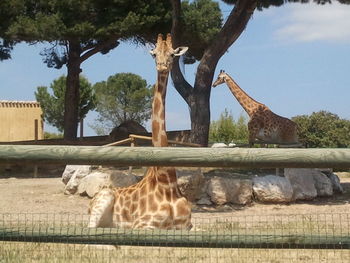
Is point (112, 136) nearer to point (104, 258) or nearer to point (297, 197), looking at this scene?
point (297, 197)

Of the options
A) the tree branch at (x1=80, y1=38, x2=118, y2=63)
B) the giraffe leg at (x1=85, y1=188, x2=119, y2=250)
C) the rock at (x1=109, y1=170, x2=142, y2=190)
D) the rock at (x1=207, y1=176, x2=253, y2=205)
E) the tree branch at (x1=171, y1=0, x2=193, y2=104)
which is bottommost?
the giraffe leg at (x1=85, y1=188, x2=119, y2=250)

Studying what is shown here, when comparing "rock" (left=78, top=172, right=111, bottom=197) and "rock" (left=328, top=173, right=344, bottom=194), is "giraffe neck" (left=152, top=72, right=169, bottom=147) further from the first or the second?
"rock" (left=328, top=173, right=344, bottom=194)

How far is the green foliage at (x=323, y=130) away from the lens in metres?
23.5

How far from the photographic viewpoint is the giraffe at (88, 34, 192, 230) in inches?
267

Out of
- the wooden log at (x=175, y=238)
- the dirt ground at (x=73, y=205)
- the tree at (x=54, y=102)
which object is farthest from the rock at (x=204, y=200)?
the tree at (x=54, y=102)

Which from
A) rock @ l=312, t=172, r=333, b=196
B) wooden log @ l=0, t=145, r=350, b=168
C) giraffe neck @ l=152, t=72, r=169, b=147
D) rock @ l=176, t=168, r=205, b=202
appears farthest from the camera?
rock @ l=312, t=172, r=333, b=196

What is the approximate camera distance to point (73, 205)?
11828 millimetres

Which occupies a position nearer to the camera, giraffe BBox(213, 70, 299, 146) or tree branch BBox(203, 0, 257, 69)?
tree branch BBox(203, 0, 257, 69)

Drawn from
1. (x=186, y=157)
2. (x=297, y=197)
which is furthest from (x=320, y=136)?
(x=186, y=157)

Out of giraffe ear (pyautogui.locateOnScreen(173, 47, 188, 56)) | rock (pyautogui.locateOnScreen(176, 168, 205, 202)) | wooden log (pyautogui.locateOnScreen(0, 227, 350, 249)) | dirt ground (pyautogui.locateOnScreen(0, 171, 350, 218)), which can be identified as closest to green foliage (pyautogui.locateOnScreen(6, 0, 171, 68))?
dirt ground (pyautogui.locateOnScreen(0, 171, 350, 218))

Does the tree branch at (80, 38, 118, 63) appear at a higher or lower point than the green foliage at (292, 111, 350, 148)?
higher

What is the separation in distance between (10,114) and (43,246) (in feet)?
88.4

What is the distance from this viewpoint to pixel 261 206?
12133mm

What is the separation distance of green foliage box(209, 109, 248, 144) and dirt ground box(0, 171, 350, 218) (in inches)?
560
